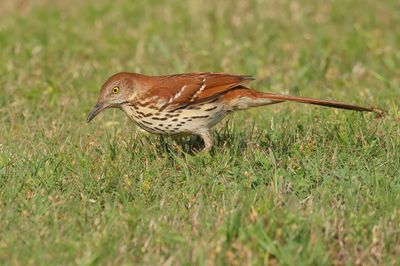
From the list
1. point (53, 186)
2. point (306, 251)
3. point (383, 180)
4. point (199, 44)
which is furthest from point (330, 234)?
point (199, 44)

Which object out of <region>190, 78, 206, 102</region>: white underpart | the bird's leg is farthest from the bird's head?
the bird's leg

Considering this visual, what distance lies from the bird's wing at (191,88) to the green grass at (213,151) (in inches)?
15.5

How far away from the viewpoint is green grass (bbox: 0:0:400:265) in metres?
4.59

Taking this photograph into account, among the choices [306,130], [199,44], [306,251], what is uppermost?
[199,44]

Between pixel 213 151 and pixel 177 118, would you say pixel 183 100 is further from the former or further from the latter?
pixel 213 151

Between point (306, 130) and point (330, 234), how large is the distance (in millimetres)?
2013

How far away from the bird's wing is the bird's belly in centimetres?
5

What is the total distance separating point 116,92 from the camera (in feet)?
20.5

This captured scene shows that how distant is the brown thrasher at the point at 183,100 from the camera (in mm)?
6059

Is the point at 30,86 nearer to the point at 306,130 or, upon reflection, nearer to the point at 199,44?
the point at 199,44

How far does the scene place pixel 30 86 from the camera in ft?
27.4

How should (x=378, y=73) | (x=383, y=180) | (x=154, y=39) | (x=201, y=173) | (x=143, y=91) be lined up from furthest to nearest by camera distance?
(x=154, y=39), (x=378, y=73), (x=143, y=91), (x=201, y=173), (x=383, y=180)

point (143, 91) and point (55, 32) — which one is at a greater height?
point (55, 32)

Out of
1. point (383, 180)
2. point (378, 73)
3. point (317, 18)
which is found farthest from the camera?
point (317, 18)
